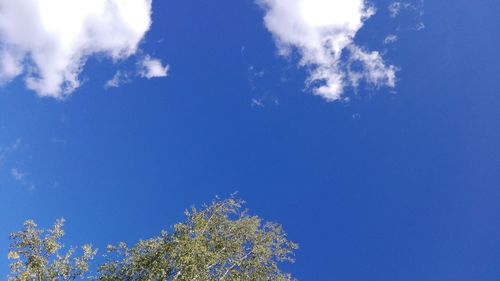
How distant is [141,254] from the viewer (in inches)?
2013

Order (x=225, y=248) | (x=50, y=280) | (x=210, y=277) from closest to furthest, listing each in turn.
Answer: (x=50, y=280) → (x=210, y=277) → (x=225, y=248)

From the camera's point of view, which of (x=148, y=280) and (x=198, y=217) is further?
(x=198, y=217)

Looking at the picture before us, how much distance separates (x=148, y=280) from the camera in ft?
154

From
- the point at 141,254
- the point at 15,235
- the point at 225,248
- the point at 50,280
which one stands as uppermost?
the point at 225,248

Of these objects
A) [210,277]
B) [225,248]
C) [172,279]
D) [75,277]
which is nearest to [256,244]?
[225,248]

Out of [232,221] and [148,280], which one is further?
[232,221]

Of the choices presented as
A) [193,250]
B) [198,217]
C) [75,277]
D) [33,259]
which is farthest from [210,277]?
[33,259]

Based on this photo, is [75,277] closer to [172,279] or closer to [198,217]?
[172,279]

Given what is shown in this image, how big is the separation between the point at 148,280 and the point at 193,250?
17.6ft

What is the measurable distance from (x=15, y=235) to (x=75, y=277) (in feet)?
24.3

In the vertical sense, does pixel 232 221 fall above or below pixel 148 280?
above

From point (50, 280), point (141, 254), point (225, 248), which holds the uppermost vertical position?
point (225, 248)

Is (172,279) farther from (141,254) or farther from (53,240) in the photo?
(53,240)

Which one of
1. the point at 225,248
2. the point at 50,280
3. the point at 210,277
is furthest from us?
the point at 225,248
